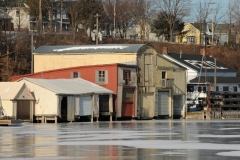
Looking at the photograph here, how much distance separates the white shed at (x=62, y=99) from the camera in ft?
199

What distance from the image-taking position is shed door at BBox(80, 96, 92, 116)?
6347 centimetres

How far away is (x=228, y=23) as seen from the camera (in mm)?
142625

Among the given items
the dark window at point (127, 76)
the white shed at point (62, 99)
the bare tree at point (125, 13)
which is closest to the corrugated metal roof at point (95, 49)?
the dark window at point (127, 76)

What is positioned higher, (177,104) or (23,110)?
(23,110)

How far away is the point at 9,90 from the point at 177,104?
23753 mm

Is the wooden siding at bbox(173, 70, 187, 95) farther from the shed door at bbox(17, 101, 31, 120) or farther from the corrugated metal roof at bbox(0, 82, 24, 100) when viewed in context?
the corrugated metal roof at bbox(0, 82, 24, 100)

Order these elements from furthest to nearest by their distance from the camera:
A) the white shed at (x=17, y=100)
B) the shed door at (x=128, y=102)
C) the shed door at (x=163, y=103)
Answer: the shed door at (x=163, y=103), the shed door at (x=128, y=102), the white shed at (x=17, y=100)

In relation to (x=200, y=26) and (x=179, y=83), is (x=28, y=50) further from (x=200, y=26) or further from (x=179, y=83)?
(x=200, y=26)

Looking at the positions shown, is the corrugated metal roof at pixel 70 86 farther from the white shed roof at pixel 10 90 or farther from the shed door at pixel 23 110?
the shed door at pixel 23 110

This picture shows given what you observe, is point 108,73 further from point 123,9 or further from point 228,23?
point 228,23

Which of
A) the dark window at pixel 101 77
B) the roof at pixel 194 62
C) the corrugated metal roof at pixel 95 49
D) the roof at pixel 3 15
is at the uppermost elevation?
the roof at pixel 3 15

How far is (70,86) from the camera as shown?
212 ft

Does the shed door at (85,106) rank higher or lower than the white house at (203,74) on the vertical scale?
lower

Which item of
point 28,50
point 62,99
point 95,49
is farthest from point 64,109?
point 28,50
